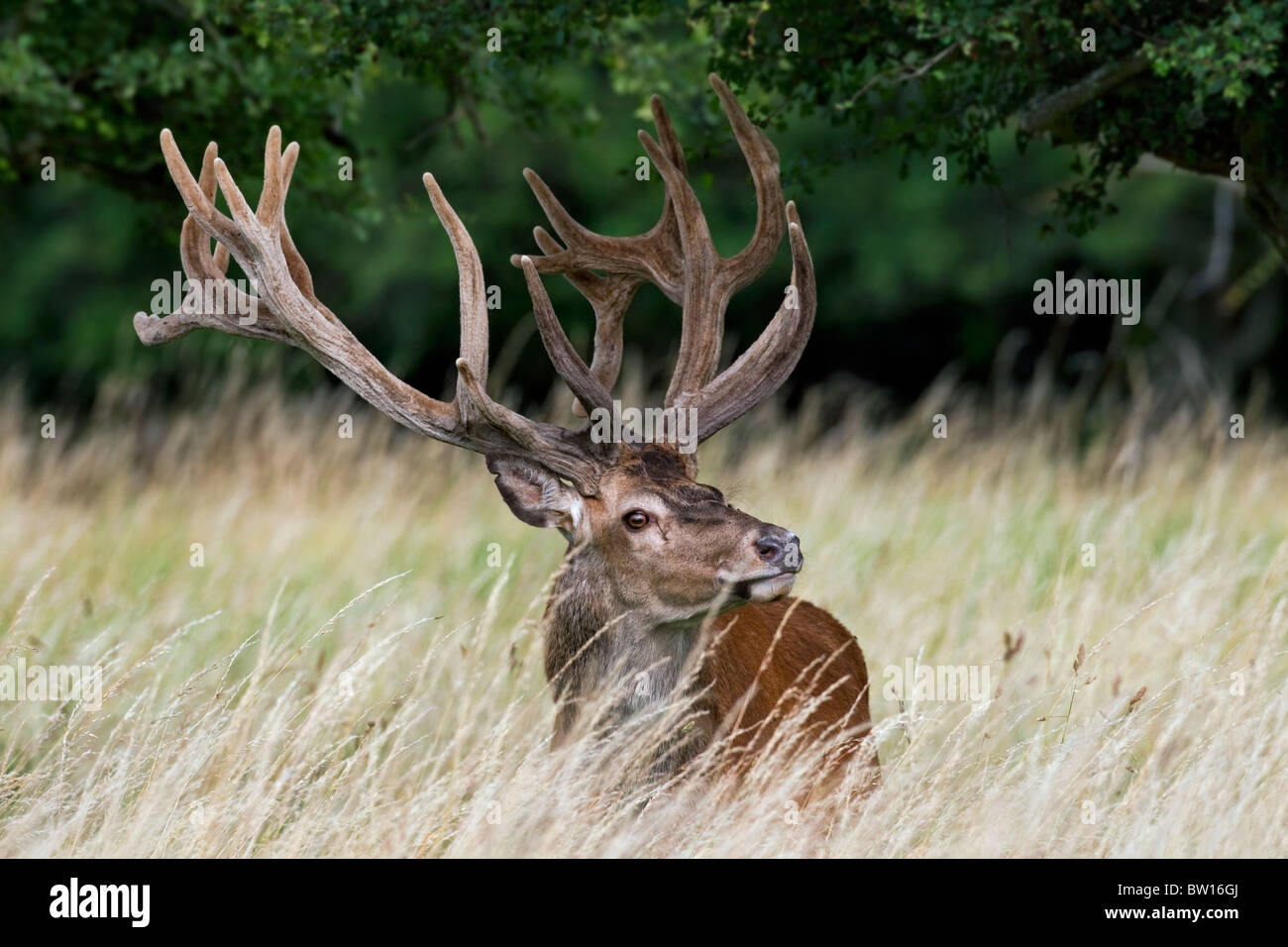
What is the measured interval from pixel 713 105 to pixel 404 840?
9.29 feet

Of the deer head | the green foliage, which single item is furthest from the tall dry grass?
the green foliage

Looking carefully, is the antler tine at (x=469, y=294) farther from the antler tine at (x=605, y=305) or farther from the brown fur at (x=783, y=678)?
the brown fur at (x=783, y=678)

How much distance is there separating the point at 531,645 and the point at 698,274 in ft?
4.00

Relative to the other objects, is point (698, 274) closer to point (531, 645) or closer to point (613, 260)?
point (613, 260)

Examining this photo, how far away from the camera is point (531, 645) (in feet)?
16.3

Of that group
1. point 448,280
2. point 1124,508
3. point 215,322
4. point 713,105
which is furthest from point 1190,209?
point 215,322

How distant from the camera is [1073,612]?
6.46 m

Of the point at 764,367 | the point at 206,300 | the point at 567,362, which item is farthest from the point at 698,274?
the point at 206,300

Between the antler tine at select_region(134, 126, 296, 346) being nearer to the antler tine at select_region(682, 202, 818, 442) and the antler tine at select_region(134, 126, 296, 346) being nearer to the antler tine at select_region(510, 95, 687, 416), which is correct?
the antler tine at select_region(510, 95, 687, 416)

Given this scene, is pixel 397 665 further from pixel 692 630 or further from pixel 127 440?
pixel 127 440

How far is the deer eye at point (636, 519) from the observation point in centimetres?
468

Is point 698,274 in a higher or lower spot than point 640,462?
higher

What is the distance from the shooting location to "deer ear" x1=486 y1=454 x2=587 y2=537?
4.86 metres

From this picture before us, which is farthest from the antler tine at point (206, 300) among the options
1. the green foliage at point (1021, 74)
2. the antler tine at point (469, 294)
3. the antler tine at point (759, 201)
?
the green foliage at point (1021, 74)
